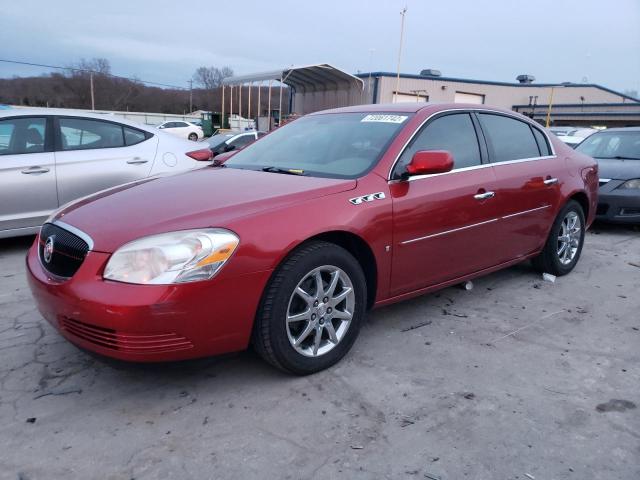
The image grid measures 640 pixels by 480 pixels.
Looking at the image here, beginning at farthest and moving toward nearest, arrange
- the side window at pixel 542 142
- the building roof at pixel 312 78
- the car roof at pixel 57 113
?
1. the building roof at pixel 312 78
2. the car roof at pixel 57 113
3. the side window at pixel 542 142

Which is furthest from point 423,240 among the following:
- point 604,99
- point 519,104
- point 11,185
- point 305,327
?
point 604,99

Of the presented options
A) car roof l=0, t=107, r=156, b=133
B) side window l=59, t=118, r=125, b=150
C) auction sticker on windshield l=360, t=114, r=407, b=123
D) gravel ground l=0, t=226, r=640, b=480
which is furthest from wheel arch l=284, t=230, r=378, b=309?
car roof l=0, t=107, r=156, b=133

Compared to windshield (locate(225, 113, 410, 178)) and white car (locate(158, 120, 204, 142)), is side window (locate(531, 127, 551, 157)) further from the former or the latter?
white car (locate(158, 120, 204, 142))

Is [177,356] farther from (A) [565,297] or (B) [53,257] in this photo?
(A) [565,297]

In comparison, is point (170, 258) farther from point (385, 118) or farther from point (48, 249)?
point (385, 118)

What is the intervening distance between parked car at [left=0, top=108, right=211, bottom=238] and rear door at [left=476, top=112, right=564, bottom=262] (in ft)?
8.47

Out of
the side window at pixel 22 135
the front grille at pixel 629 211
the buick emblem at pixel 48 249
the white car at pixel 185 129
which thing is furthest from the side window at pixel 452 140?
the white car at pixel 185 129

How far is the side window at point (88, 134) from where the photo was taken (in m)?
5.28

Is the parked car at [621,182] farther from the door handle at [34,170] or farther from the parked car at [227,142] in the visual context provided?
the parked car at [227,142]

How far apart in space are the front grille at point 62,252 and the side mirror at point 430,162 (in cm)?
184

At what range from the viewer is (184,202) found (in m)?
2.68

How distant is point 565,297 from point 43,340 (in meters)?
3.85

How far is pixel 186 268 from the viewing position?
7.54 feet

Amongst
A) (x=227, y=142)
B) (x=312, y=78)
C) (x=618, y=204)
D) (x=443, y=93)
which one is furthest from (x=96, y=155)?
(x=443, y=93)
